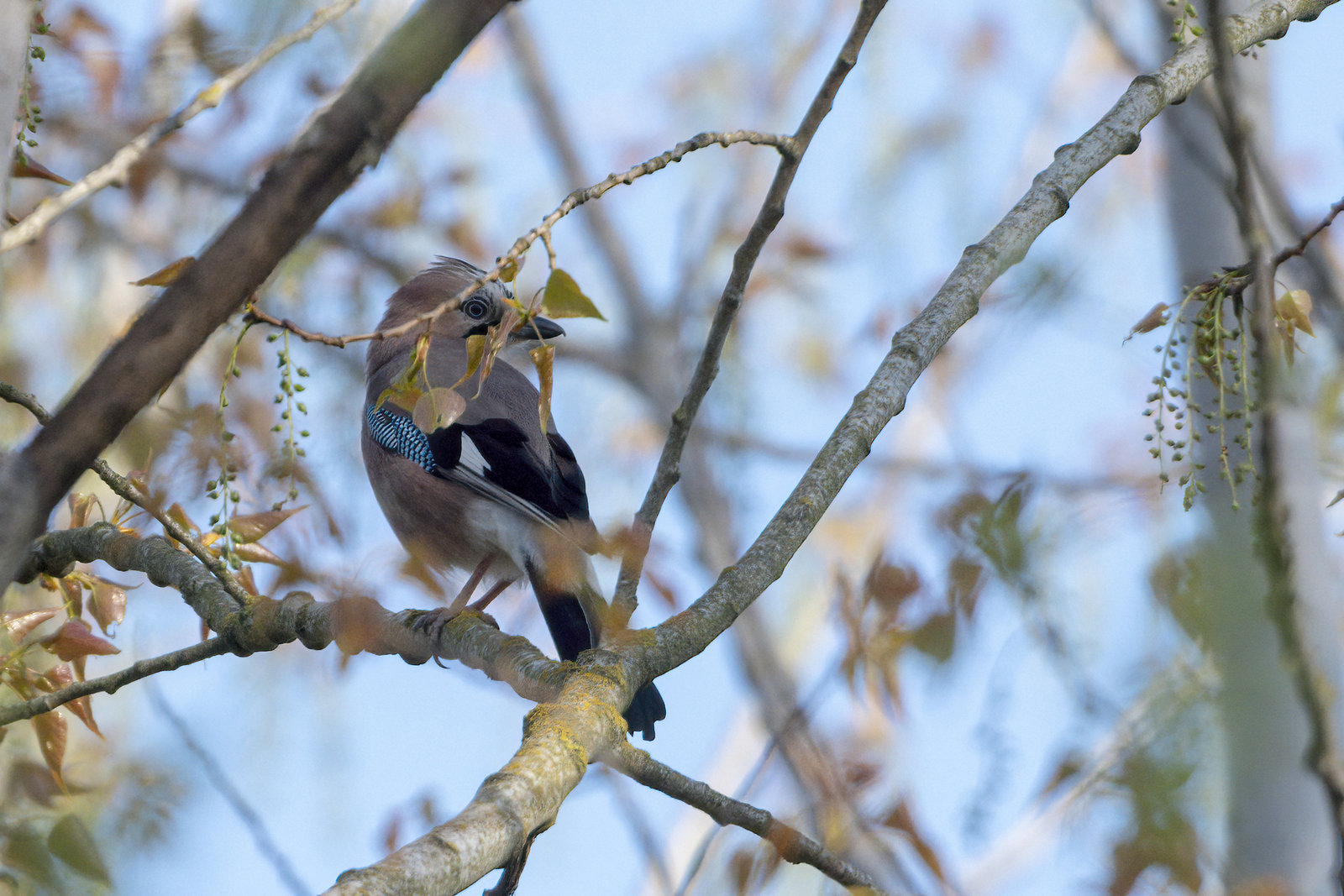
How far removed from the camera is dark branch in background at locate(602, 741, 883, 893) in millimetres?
1984

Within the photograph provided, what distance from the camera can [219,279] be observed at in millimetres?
1281

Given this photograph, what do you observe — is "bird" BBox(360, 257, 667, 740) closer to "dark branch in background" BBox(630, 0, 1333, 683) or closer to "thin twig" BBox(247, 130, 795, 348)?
"dark branch in background" BBox(630, 0, 1333, 683)

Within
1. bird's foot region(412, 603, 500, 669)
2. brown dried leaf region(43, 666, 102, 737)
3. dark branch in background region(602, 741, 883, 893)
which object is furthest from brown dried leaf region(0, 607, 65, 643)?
dark branch in background region(602, 741, 883, 893)

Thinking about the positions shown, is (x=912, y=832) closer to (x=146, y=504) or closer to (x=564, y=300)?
(x=564, y=300)

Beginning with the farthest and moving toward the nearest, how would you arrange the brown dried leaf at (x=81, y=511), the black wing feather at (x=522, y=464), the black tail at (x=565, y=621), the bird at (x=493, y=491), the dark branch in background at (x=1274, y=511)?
1. the black wing feather at (x=522, y=464)
2. the bird at (x=493, y=491)
3. the black tail at (x=565, y=621)
4. the brown dried leaf at (x=81, y=511)
5. the dark branch in background at (x=1274, y=511)

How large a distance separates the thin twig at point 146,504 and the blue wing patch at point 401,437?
4.36ft

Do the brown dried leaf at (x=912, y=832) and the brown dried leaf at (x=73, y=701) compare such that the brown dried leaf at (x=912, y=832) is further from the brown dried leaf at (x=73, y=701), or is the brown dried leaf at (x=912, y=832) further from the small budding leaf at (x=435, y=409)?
the brown dried leaf at (x=73, y=701)

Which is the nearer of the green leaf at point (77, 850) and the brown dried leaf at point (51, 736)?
the green leaf at point (77, 850)

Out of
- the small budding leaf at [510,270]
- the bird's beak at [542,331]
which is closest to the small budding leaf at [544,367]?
the small budding leaf at [510,270]

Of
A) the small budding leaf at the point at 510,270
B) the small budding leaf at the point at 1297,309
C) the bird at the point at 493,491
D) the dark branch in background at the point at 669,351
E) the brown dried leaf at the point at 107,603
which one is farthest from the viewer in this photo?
the dark branch in background at the point at 669,351

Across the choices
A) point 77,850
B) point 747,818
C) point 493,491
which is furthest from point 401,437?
point 747,818

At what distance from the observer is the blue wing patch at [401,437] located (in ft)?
12.2

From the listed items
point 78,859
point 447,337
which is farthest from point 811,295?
point 78,859

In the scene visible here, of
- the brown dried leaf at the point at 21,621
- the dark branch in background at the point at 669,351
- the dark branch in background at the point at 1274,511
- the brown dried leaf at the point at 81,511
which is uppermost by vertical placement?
the dark branch in background at the point at 669,351
